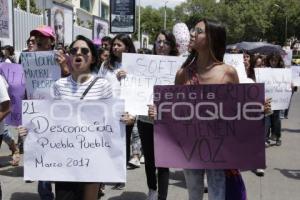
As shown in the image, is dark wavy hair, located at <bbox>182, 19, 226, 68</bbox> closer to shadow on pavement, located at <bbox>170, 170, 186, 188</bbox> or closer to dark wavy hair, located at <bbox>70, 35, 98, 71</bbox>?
dark wavy hair, located at <bbox>70, 35, 98, 71</bbox>

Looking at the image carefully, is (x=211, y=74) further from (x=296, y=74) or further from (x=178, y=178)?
(x=296, y=74)

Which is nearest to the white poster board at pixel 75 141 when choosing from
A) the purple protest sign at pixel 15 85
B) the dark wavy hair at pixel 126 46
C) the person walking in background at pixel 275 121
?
the dark wavy hair at pixel 126 46

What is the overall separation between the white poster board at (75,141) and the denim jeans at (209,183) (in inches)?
19.3

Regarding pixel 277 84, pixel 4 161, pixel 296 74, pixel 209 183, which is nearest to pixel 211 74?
pixel 209 183

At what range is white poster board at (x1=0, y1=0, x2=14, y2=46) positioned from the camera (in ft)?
40.1

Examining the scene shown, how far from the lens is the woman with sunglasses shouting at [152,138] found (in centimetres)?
521

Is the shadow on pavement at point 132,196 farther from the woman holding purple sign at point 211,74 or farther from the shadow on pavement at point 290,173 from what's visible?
the woman holding purple sign at point 211,74

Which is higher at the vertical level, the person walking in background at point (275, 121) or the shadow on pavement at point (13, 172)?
the person walking in background at point (275, 121)

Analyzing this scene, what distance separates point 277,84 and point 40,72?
15.0 ft

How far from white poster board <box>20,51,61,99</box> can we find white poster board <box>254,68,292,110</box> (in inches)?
158

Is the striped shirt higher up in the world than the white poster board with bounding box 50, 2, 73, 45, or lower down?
lower down

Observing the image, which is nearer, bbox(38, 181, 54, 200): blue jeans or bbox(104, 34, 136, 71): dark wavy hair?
bbox(38, 181, 54, 200): blue jeans

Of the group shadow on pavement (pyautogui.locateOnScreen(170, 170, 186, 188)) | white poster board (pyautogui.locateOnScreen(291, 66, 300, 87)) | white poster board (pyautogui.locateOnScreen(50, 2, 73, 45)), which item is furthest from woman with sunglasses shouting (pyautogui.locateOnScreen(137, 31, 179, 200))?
white poster board (pyautogui.locateOnScreen(50, 2, 73, 45))

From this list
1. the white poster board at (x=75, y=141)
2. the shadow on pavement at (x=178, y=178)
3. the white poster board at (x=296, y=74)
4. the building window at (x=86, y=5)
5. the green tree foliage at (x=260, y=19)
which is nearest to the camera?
the white poster board at (x=75, y=141)
